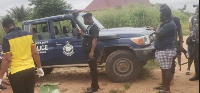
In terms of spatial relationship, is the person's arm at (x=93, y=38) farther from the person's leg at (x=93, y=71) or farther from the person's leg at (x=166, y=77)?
the person's leg at (x=166, y=77)

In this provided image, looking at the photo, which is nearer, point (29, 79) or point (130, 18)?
point (29, 79)

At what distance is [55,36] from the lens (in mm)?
6633

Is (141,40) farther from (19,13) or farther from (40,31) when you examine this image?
(19,13)

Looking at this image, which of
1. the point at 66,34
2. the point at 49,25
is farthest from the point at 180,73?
the point at 49,25

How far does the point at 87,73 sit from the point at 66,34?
1873 millimetres

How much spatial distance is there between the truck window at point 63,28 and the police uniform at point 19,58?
2565 mm

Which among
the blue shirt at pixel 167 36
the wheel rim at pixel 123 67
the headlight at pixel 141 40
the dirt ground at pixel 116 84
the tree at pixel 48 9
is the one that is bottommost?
the dirt ground at pixel 116 84

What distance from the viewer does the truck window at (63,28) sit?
6527 mm

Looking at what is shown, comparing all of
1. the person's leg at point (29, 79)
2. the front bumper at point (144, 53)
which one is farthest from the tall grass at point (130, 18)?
the person's leg at point (29, 79)

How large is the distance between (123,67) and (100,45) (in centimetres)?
77

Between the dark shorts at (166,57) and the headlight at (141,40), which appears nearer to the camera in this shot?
the dark shorts at (166,57)

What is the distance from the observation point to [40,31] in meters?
6.86

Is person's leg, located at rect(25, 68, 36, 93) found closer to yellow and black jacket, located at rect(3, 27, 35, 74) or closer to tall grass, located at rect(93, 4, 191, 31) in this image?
yellow and black jacket, located at rect(3, 27, 35, 74)

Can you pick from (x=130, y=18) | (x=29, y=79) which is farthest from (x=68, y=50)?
(x=130, y=18)
